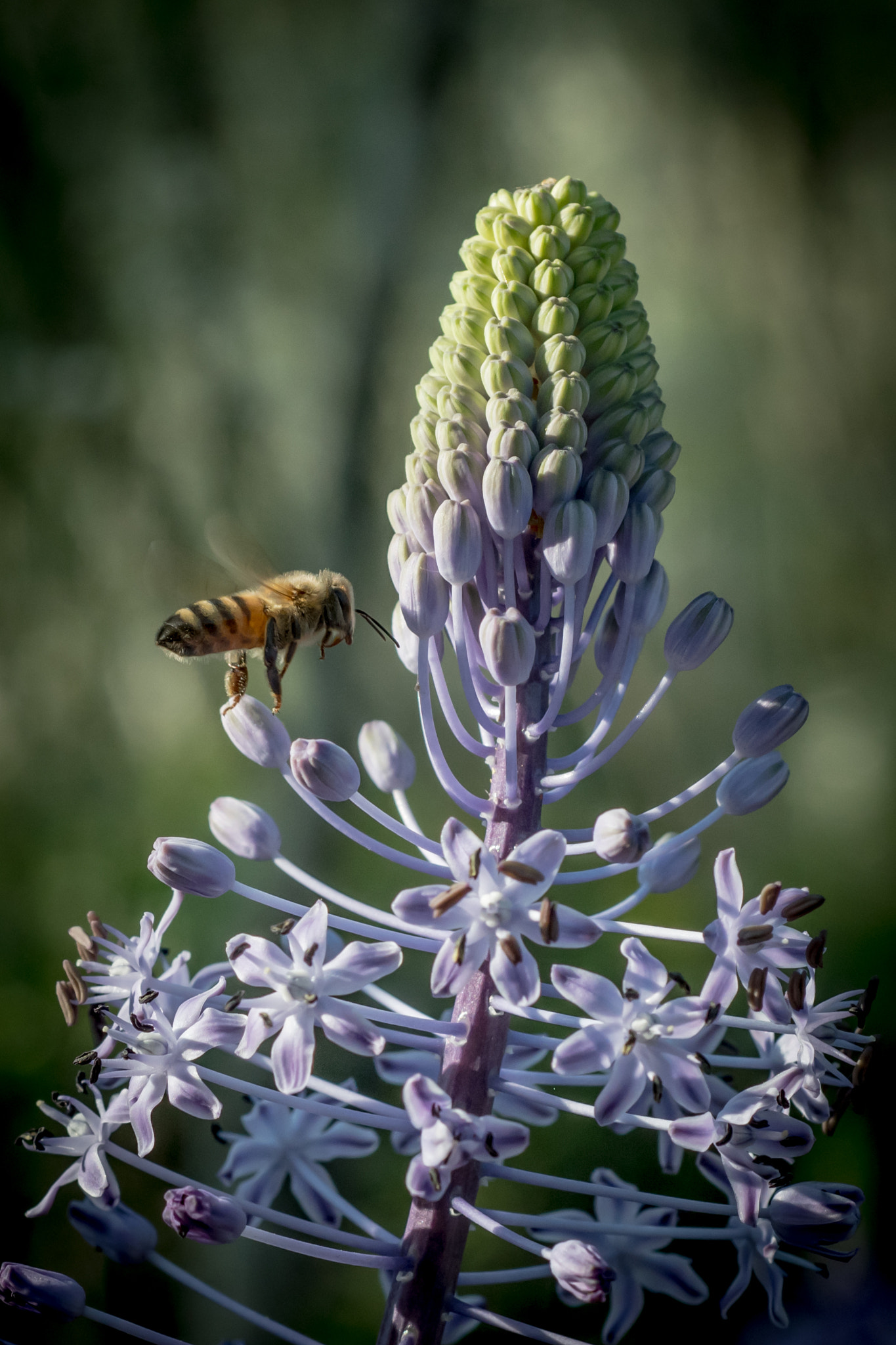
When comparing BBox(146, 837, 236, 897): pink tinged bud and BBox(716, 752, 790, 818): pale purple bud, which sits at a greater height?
BBox(716, 752, 790, 818): pale purple bud

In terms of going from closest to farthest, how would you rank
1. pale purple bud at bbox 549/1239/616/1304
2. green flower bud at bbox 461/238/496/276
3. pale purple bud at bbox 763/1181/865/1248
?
pale purple bud at bbox 549/1239/616/1304 < pale purple bud at bbox 763/1181/865/1248 < green flower bud at bbox 461/238/496/276

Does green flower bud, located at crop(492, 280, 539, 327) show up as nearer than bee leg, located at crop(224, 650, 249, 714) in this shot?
Yes

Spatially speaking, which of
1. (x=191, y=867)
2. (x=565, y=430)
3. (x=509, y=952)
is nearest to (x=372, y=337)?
(x=565, y=430)

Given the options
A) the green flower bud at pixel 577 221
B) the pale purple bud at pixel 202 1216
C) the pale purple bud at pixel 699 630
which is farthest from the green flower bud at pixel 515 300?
the pale purple bud at pixel 202 1216

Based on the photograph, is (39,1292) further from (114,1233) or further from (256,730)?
(256,730)

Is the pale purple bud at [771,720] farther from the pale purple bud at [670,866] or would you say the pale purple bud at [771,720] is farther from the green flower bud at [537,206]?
the green flower bud at [537,206]

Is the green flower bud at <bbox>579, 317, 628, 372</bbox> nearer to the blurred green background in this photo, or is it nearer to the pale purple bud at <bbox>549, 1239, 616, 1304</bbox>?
the pale purple bud at <bbox>549, 1239, 616, 1304</bbox>

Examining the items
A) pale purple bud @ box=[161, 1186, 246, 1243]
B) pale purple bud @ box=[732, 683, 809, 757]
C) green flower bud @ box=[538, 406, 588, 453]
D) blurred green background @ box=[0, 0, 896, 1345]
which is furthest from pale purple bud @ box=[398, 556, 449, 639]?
blurred green background @ box=[0, 0, 896, 1345]

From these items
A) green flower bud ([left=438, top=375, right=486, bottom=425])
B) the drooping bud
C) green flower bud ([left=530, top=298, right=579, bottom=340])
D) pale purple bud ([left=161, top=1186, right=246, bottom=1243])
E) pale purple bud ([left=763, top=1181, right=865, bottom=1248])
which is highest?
green flower bud ([left=530, top=298, right=579, bottom=340])
